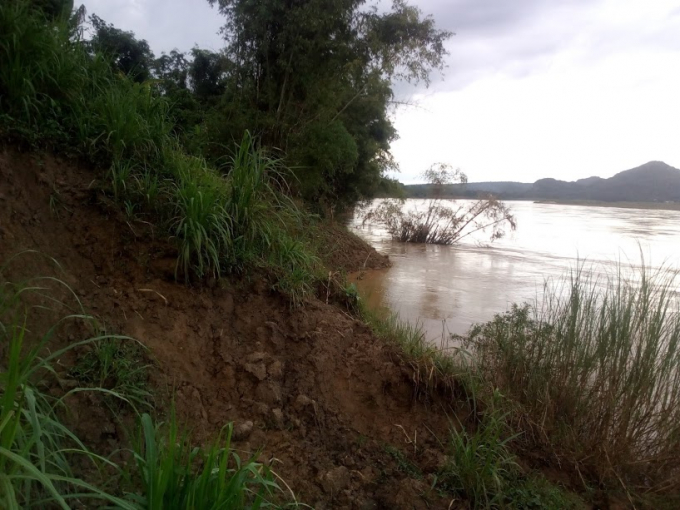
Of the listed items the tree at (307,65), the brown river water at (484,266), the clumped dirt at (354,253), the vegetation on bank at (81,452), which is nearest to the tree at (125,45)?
the tree at (307,65)

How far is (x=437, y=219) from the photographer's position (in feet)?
60.5

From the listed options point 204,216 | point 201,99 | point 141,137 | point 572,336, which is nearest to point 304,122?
point 201,99

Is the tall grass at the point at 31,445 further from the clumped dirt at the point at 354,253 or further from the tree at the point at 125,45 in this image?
the tree at the point at 125,45

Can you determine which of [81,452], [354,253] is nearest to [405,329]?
[81,452]

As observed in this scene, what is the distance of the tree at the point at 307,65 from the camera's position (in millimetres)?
8430

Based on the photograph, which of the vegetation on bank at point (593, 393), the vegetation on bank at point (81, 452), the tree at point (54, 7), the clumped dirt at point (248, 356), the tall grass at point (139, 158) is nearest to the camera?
the vegetation on bank at point (81, 452)

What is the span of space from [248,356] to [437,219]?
1571 cm

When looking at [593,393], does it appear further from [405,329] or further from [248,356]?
[248,356]

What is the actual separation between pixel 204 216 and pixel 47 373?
1474mm

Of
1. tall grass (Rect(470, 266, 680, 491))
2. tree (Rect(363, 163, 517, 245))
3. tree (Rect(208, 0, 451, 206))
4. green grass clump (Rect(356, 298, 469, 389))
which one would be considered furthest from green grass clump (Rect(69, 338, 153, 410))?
tree (Rect(363, 163, 517, 245))

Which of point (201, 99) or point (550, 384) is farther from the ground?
point (201, 99)

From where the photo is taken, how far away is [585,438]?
3.55 meters

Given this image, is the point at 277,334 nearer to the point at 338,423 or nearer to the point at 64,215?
the point at 338,423

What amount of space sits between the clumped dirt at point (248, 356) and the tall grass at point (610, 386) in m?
0.70
